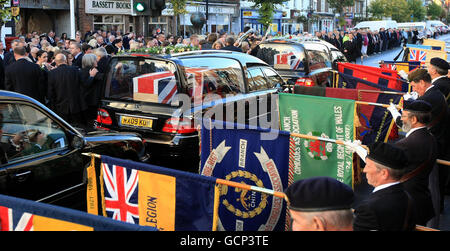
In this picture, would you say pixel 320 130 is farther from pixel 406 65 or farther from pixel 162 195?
pixel 406 65

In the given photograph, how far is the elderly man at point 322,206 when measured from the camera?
232 centimetres

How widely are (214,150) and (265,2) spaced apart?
30854 millimetres

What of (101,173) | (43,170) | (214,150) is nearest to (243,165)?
(214,150)

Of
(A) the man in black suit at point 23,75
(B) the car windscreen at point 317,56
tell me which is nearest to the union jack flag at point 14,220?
(A) the man in black suit at point 23,75

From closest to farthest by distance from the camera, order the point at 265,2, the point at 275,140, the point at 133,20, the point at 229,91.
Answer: the point at 275,140 → the point at 229,91 → the point at 133,20 → the point at 265,2

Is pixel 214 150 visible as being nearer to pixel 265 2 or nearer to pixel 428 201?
pixel 428 201

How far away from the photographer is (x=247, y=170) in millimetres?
4977

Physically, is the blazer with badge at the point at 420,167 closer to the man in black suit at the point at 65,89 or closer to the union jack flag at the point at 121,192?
the union jack flag at the point at 121,192

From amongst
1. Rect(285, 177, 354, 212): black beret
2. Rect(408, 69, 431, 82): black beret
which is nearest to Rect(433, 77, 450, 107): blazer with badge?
Rect(408, 69, 431, 82): black beret

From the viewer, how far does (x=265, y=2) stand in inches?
1366

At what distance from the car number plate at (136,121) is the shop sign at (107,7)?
2053cm

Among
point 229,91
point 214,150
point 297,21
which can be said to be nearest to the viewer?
point 214,150

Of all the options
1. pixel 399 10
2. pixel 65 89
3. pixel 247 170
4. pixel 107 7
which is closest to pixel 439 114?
pixel 247 170
